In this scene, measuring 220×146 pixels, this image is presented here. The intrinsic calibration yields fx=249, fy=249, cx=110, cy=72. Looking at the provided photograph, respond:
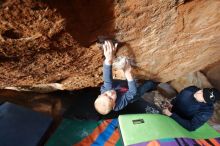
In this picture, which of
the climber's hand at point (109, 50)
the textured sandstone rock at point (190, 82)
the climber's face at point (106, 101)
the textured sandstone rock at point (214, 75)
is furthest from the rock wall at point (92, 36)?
the textured sandstone rock at point (214, 75)

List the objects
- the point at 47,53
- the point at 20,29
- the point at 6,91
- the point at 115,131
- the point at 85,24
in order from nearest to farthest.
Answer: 1. the point at 20,29
2. the point at 85,24
3. the point at 47,53
4. the point at 115,131
5. the point at 6,91

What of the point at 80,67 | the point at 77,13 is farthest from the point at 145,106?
the point at 77,13

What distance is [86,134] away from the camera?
2326 mm

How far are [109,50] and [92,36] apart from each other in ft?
0.84

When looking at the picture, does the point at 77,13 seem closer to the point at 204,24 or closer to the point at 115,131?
the point at 204,24

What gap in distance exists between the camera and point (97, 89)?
2941mm

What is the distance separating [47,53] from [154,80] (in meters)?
1.41

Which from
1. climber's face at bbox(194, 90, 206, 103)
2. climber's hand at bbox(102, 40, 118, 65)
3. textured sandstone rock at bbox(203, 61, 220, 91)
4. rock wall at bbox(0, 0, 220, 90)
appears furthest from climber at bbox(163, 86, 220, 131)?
textured sandstone rock at bbox(203, 61, 220, 91)

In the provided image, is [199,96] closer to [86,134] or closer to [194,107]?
[194,107]

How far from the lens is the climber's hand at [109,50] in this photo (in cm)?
187

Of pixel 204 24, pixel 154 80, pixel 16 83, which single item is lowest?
pixel 154 80

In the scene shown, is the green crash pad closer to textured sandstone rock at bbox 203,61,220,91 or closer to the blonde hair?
the blonde hair

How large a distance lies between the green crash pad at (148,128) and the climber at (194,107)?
10 cm

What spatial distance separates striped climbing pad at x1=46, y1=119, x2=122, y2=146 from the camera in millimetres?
2238
